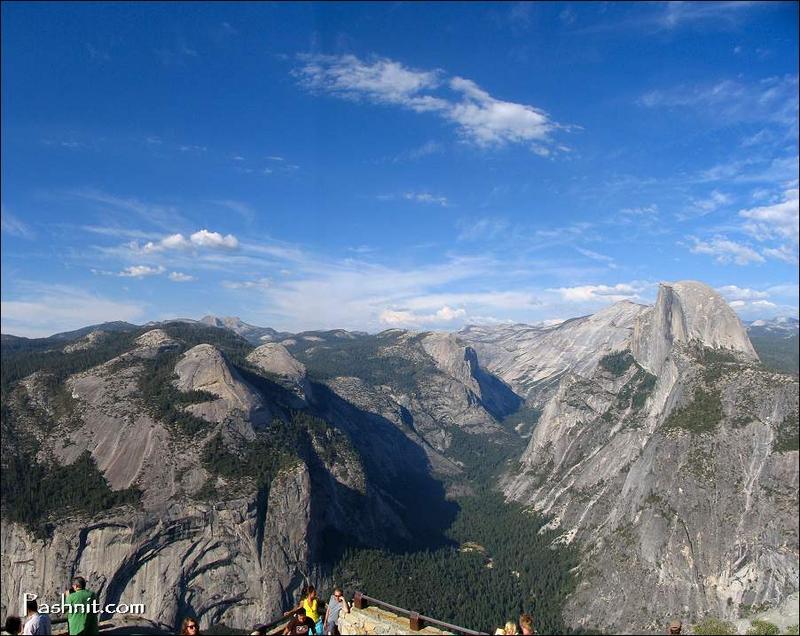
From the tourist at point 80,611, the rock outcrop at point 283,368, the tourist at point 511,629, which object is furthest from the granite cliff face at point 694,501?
the tourist at point 80,611

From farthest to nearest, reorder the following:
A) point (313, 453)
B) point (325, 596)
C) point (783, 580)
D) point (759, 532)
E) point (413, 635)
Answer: point (313, 453) < point (325, 596) < point (759, 532) < point (783, 580) < point (413, 635)

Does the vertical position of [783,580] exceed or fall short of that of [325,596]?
it exceeds it

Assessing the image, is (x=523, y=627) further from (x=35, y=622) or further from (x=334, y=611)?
(x=35, y=622)

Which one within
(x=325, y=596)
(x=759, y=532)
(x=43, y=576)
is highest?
(x=759, y=532)

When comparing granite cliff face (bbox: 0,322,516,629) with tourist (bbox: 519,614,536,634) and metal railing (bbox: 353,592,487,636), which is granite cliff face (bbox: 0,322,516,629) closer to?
metal railing (bbox: 353,592,487,636)

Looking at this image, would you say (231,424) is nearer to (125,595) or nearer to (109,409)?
(109,409)

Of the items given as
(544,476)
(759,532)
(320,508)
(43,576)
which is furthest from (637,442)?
(43,576)

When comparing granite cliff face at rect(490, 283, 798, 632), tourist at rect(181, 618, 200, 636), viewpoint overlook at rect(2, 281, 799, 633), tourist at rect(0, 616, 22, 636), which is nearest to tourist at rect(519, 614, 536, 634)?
tourist at rect(181, 618, 200, 636)

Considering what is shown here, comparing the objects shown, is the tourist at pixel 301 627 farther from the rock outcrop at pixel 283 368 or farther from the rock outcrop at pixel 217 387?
the rock outcrop at pixel 283 368
